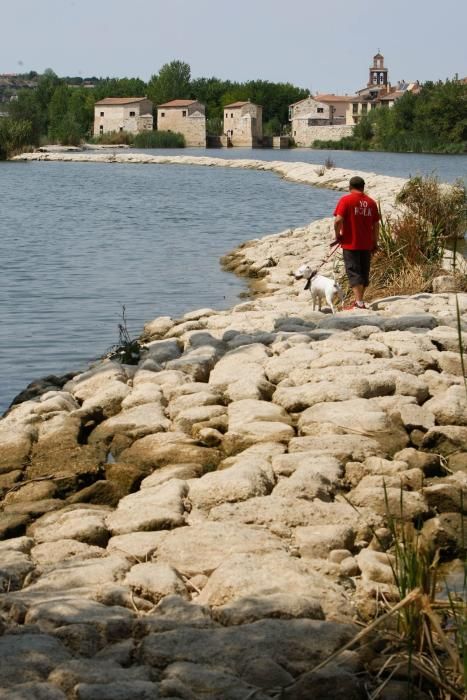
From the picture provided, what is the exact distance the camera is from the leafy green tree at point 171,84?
12269 cm

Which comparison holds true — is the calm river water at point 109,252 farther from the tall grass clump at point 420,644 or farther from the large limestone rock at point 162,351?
the tall grass clump at point 420,644

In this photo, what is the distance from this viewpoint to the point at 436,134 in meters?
86.4

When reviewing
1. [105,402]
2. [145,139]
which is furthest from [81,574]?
[145,139]

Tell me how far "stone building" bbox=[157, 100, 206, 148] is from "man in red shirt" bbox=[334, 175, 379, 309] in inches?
3859

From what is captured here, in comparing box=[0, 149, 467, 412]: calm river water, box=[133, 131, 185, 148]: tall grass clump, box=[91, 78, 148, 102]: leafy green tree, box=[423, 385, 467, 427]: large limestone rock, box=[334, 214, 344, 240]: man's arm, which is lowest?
box=[0, 149, 467, 412]: calm river water

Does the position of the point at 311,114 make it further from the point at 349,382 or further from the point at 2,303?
the point at 349,382

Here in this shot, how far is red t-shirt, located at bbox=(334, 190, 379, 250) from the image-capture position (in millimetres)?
11266

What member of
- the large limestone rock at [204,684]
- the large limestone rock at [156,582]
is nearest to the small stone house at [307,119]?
the large limestone rock at [156,582]

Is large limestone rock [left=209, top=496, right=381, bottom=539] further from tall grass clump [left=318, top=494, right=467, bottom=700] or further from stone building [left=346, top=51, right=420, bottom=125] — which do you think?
stone building [left=346, top=51, right=420, bottom=125]

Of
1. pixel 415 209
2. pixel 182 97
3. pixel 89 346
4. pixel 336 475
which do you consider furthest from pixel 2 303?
pixel 182 97

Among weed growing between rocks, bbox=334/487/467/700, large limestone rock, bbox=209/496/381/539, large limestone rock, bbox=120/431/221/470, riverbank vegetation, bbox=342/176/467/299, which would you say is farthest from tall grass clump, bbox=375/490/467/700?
riverbank vegetation, bbox=342/176/467/299

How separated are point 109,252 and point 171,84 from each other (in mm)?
104636

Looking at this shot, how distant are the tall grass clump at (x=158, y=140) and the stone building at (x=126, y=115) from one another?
7071mm

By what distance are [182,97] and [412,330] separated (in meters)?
119
